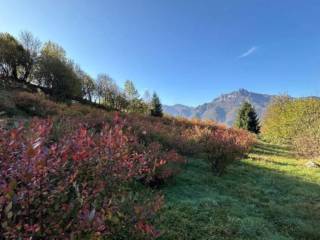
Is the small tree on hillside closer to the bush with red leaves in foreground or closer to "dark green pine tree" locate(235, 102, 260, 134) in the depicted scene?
"dark green pine tree" locate(235, 102, 260, 134)

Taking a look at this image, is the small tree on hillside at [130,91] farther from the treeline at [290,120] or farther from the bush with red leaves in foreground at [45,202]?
the bush with red leaves in foreground at [45,202]

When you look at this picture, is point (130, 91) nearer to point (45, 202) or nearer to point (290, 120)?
point (290, 120)

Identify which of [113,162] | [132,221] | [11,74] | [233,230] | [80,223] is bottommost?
[233,230]

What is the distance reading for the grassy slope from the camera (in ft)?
16.1

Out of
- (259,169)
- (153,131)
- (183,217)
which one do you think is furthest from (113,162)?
(259,169)

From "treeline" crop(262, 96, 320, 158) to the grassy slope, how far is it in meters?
5.05

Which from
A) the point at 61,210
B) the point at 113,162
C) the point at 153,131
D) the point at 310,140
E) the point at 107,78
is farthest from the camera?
the point at 107,78

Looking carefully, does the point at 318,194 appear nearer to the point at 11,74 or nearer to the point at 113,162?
the point at 113,162

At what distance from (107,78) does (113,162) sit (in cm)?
4133

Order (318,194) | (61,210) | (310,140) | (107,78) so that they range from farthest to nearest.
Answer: (107,78)
(310,140)
(318,194)
(61,210)

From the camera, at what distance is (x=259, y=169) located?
11.3 meters

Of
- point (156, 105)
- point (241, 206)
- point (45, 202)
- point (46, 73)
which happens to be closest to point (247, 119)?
point (156, 105)

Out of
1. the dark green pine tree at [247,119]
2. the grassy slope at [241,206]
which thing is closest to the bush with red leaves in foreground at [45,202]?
the grassy slope at [241,206]

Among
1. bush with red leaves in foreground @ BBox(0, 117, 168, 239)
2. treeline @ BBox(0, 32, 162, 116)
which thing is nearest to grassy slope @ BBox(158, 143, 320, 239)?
bush with red leaves in foreground @ BBox(0, 117, 168, 239)
